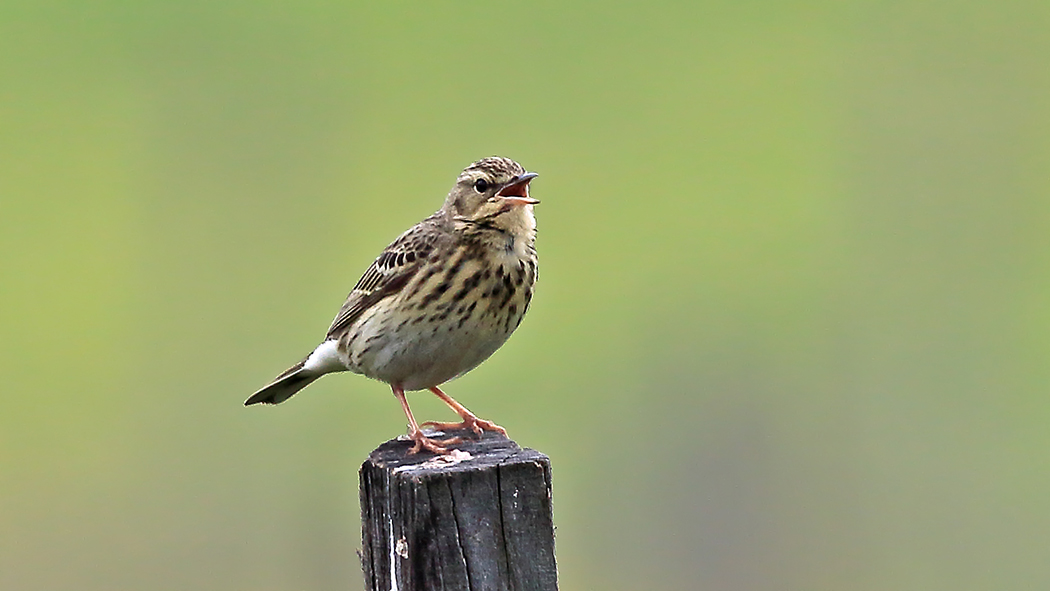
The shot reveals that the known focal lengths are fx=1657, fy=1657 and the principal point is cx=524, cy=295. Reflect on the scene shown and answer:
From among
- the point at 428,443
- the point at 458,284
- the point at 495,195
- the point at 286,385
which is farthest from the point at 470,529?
the point at 286,385

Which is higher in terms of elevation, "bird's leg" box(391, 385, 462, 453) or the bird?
the bird

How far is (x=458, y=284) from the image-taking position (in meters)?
7.30

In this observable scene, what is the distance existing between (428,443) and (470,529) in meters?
0.88

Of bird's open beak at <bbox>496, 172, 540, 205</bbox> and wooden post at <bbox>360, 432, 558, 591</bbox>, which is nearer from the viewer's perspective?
wooden post at <bbox>360, 432, 558, 591</bbox>

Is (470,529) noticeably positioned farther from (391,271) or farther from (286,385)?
(286,385)

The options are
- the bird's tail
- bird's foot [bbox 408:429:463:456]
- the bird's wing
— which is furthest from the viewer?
the bird's tail

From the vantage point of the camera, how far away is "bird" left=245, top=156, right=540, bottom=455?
24.0 ft

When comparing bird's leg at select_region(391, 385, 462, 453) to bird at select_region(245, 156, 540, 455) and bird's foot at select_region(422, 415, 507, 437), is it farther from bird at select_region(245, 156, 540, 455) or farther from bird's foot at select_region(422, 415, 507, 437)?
bird at select_region(245, 156, 540, 455)

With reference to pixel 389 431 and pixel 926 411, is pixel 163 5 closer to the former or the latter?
pixel 389 431

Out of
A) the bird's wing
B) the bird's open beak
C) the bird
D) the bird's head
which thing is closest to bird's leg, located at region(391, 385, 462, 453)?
the bird

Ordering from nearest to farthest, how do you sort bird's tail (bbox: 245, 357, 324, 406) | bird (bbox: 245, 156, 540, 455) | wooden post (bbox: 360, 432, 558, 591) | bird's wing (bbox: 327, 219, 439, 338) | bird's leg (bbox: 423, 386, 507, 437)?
1. wooden post (bbox: 360, 432, 558, 591)
2. bird's leg (bbox: 423, 386, 507, 437)
3. bird (bbox: 245, 156, 540, 455)
4. bird's wing (bbox: 327, 219, 439, 338)
5. bird's tail (bbox: 245, 357, 324, 406)

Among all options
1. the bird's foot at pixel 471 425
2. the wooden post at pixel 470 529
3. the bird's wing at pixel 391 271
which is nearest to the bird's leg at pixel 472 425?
the bird's foot at pixel 471 425

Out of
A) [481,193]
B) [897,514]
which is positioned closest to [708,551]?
[897,514]

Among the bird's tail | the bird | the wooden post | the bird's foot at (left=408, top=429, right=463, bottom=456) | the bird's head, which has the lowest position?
the wooden post
